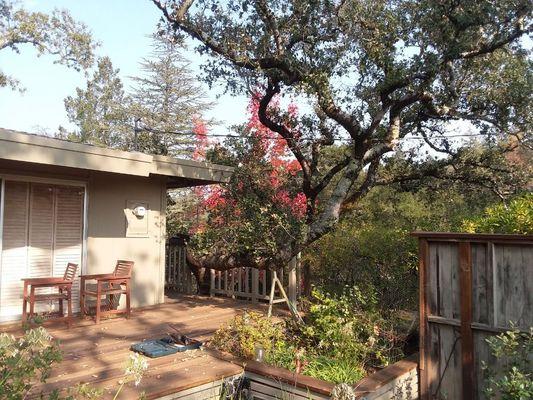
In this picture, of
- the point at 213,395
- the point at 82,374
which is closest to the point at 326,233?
the point at 213,395

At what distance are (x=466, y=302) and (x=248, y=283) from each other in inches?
182

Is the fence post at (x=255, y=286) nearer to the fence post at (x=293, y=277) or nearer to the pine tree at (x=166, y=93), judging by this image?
the fence post at (x=293, y=277)

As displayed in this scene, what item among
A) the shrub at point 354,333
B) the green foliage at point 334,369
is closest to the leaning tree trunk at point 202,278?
the shrub at point 354,333

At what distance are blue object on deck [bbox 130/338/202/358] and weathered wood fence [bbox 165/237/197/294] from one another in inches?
157

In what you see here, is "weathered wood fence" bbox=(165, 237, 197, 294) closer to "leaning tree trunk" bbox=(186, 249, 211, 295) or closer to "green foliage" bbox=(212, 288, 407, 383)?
"leaning tree trunk" bbox=(186, 249, 211, 295)

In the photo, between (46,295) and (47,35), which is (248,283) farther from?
(47,35)

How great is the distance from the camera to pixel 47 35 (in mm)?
18594

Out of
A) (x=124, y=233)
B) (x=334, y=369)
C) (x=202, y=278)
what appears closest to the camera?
(x=334, y=369)

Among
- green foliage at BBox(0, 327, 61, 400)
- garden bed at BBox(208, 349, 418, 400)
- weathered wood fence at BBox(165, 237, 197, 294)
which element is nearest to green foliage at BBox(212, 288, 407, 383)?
garden bed at BBox(208, 349, 418, 400)

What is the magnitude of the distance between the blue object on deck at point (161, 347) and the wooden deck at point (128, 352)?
0.10 meters

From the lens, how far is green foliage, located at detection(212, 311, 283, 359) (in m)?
4.34

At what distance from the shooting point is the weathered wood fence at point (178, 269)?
29.4 ft

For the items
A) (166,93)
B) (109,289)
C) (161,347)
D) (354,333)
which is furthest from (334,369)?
(166,93)

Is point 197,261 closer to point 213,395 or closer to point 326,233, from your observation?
point 326,233
